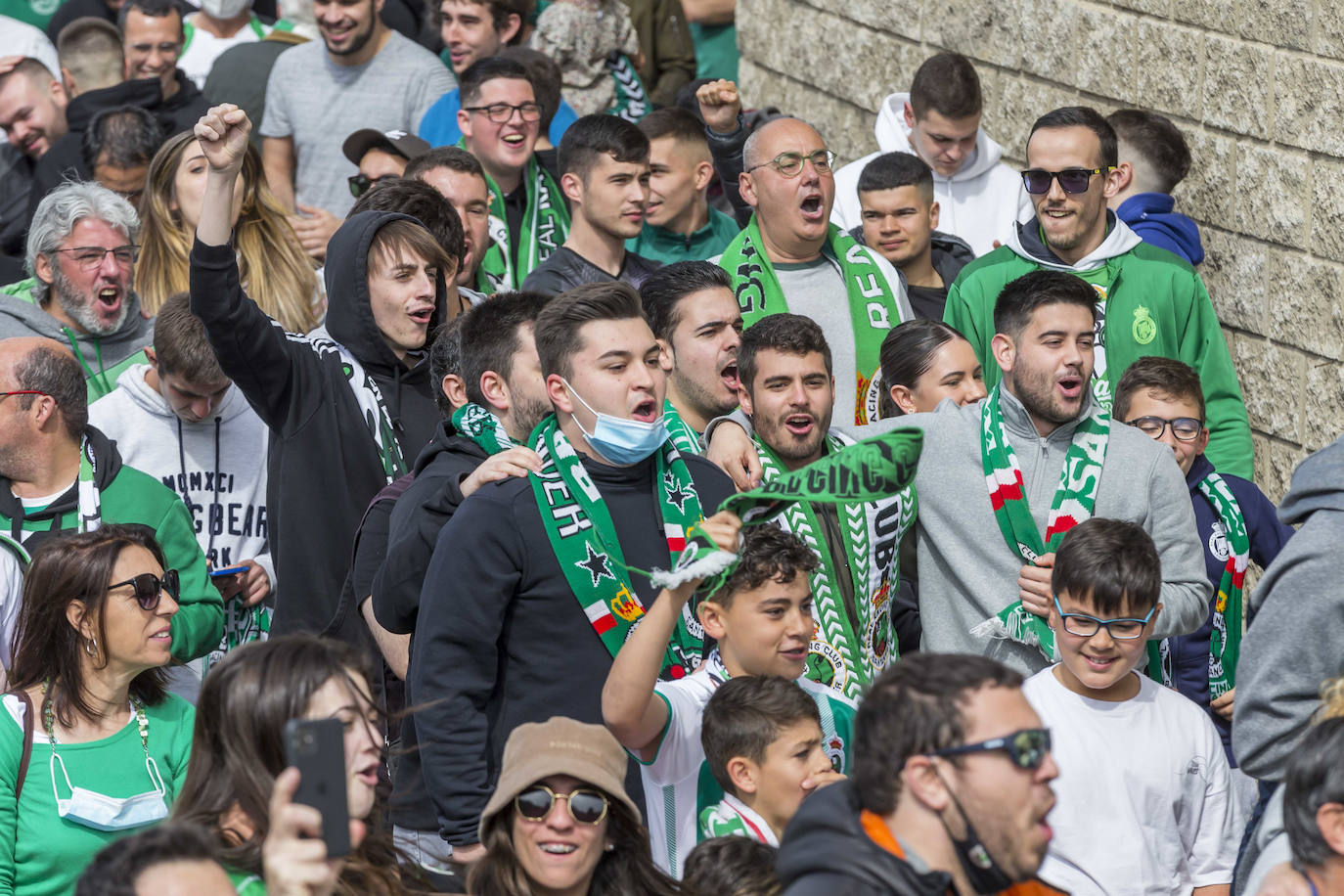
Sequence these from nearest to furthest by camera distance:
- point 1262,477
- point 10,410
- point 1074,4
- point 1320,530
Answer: point 1320,530, point 10,410, point 1262,477, point 1074,4

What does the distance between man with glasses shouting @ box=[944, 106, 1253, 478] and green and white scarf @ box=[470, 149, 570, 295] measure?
2.19 metres

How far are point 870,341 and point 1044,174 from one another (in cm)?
91

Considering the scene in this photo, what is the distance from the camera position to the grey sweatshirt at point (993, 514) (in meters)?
4.94

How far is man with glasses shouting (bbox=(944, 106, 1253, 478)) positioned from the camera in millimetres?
6352

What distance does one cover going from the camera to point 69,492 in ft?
17.3

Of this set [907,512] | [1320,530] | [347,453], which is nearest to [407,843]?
[347,453]

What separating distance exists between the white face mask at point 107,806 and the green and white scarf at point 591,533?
4.05ft

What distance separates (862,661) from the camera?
4883 millimetres

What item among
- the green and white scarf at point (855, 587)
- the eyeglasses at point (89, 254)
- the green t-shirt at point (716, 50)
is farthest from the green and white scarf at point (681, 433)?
the green t-shirt at point (716, 50)

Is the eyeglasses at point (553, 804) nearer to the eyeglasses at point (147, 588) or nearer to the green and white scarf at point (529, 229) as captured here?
the eyeglasses at point (147, 588)

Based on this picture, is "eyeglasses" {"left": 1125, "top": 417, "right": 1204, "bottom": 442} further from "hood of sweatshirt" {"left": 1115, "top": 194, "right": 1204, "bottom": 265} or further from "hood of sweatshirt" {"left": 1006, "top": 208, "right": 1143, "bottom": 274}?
"hood of sweatshirt" {"left": 1115, "top": 194, "right": 1204, "bottom": 265}

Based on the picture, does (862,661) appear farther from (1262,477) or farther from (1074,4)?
(1074,4)

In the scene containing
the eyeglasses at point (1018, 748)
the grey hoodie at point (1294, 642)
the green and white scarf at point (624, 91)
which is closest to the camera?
the eyeglasses at point (1018, 748)

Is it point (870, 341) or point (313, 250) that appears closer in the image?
point (870, 341)
